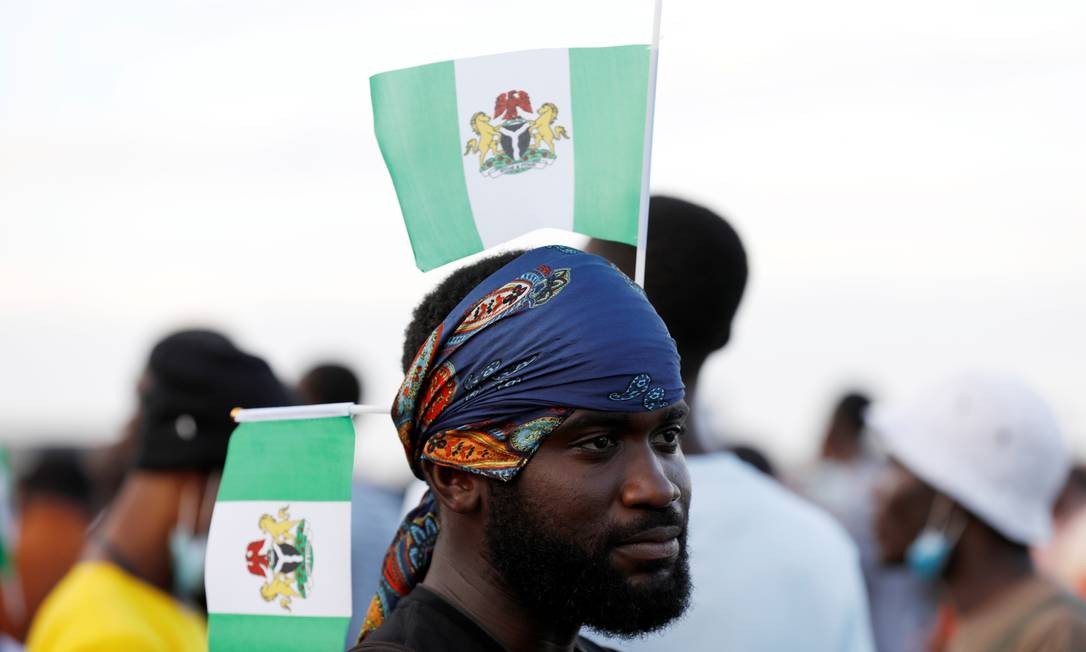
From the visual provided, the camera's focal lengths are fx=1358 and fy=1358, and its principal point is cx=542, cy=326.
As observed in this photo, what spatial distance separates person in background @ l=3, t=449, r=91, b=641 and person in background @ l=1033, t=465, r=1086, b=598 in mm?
4904

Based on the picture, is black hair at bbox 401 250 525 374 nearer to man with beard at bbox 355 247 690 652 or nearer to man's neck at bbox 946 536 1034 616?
man with beard at bbox 355 247 690 652

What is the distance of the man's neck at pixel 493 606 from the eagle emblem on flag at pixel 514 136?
0.81 m

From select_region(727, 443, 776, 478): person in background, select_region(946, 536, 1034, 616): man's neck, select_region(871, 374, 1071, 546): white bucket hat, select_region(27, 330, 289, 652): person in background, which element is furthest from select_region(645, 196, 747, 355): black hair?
select_region(727, 443, 776, 478): person in background

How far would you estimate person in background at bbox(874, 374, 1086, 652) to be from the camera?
4230mm

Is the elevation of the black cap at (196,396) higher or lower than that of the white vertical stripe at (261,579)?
lower

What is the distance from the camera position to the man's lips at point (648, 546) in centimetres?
235

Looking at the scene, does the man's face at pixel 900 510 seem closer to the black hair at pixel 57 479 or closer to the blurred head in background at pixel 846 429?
the black hair at pixel 57 479

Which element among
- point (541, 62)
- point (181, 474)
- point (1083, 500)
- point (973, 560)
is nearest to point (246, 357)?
point (181, 474)

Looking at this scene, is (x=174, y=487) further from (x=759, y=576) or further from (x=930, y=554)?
(x=930, y=554)

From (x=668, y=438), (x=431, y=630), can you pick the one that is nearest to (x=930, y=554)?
(x=668, y=438)

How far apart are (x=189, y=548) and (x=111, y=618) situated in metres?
0.36

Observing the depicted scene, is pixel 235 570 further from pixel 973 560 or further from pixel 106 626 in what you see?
pixel 973 560

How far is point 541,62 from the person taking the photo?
2803 millimetres

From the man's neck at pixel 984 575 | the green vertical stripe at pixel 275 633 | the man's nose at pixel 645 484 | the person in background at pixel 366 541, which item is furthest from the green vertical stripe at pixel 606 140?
the man's neck at pixel 984 575
